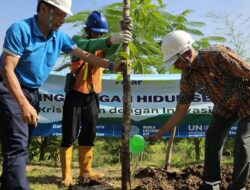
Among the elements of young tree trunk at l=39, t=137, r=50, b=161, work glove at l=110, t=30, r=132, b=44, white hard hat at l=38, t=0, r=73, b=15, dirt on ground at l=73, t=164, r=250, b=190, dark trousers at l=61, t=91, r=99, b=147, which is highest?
white hard hat at l=38, t=0, r=73, b=15

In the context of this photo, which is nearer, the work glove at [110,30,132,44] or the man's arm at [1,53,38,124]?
the man's arm at [1,53,38,124]

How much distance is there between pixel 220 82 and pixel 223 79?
0.15ft

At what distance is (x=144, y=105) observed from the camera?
7.61 meters

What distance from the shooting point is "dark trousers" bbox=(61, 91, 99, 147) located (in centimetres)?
547

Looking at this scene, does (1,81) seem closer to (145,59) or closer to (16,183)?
(16,183)

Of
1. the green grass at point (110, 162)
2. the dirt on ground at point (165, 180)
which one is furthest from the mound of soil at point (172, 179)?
the green grass at point (110, 162)

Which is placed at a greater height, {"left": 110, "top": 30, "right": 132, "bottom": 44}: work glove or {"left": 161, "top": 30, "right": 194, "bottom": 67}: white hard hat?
{"left": 110, "top": 30, "right": 132, "bottom": 44}: work glove

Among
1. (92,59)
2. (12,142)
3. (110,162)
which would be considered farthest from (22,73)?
(110,162)

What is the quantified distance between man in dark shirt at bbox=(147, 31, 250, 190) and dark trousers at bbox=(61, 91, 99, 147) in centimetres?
125

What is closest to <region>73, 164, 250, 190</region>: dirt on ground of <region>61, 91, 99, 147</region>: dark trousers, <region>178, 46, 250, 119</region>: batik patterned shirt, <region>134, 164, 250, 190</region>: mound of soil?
<region>134, 164, 250, 190</region>: mound of soil

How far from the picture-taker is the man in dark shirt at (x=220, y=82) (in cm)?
426

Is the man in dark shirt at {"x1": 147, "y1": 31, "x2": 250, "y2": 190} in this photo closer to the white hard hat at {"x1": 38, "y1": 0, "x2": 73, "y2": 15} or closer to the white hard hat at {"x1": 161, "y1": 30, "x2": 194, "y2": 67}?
the white hard hat at {"x1": 161, "y1": 30, "x2": 194, "y2": 67}

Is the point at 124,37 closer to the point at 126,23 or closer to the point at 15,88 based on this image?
the point at 126,23

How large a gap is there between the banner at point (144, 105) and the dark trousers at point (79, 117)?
6.11 feet
